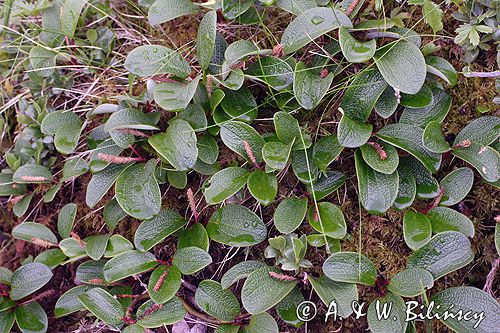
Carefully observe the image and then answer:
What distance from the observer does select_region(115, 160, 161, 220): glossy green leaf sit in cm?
156

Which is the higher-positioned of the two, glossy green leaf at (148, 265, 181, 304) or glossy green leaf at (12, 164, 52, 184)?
glossy green leaf at (12, 164, 52, 184)

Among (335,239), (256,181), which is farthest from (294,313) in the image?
(256,181)

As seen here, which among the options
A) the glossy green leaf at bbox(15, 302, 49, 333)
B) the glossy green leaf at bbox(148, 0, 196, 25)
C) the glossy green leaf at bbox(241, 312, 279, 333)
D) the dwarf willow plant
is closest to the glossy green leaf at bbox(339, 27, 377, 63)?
the dwarf willow plant

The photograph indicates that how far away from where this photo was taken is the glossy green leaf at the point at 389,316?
137cm

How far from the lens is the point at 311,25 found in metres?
1.55

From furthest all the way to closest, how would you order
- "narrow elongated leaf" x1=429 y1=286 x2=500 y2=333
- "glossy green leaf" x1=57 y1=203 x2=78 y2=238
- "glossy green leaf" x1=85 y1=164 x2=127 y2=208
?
"glossy green leaf" x1=57 y1=203 x2=78 y2=238
"glossy green leaf" x1=85 y1=164 x2=127 y2=208
"narrow elongated leaf" x1=429 y1=286 x2=500 y2=333

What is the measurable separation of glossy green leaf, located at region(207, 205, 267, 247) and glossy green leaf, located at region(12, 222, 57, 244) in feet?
2.04

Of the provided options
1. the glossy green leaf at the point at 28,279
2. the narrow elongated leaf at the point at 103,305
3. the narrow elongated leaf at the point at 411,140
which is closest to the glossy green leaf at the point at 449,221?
the narrow elongated leaf at the point at 411,140

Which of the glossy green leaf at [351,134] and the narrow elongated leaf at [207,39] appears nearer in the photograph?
the glossy green leaf at [351,134]

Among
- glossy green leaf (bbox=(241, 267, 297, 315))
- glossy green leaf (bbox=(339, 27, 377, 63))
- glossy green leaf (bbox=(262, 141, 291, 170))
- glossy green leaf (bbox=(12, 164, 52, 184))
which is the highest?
glossy green leaf (bbox=(339, 27, 377, 63))

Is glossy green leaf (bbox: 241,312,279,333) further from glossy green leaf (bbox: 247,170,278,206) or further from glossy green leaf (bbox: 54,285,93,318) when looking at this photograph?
glossy green leaf (bbox: 54,285,93,318)

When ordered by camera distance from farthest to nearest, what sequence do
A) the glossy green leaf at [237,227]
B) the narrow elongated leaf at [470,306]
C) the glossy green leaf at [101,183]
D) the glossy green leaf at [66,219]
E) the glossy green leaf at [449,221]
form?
the glossy green leaf at [66,219] < the glossy green leaf at [101,183] < the glossy green leaf at [237,227] < the glossy green leaf at [449,221] < the narrow elongated leaf at [470,306]

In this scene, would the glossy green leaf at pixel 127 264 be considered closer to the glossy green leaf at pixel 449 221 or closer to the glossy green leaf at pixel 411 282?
the glossy green leaf at pixel 411 282

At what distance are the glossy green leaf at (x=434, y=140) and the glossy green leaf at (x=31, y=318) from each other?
1434mm
